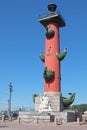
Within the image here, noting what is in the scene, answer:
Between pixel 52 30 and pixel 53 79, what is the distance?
20.2 feet

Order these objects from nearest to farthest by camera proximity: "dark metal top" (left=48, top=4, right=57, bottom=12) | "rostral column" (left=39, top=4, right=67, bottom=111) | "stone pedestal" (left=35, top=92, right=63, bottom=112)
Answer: "stone pedestal" (left=35, top=92, right=63, bottom=112) < "rostral column" (left=39, top=4, right=67, bottom=111) < "dark metal top" (left=48, top=4, right=57, bottom=12)

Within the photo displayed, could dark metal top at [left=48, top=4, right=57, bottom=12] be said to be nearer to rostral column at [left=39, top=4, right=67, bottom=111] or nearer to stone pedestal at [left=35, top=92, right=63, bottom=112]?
rostral column at [left=39, top=4, right=67, bottom=111]

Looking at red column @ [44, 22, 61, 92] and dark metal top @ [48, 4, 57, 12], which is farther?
dark metal top @ [48, 4, 57, 12]

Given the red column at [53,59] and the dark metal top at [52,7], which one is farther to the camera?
the dark metal top at [52,7]

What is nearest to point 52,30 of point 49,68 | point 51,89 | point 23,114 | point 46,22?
point 46,22

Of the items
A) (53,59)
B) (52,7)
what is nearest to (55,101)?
(53,59)

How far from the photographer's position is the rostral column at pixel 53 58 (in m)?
37.6

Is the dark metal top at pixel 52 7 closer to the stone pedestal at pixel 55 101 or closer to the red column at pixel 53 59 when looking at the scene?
the red column at pixel 53 59

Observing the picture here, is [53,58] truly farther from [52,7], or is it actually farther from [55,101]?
[52,7]

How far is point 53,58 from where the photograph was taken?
38500mm

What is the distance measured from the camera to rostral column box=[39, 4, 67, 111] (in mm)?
37625

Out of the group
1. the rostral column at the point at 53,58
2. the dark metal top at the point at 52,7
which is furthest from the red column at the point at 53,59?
the dark metal top at the point at 52,7

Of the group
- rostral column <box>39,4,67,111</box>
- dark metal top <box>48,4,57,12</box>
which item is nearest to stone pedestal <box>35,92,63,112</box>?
rostral column <box>39,4,67,111</box>

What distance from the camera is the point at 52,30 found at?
39188 mm
